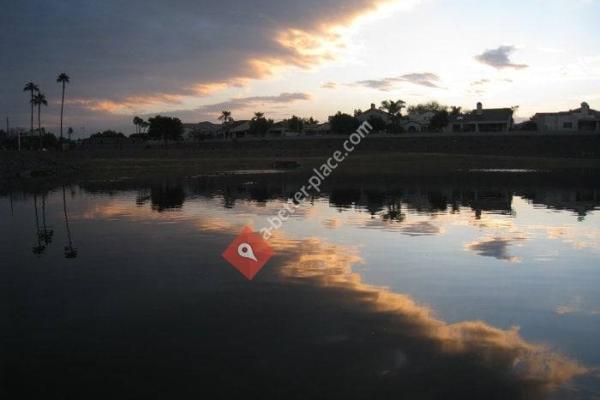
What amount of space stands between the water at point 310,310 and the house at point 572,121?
3759 inches

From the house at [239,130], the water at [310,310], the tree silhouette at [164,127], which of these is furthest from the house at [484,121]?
the water at [310,310]

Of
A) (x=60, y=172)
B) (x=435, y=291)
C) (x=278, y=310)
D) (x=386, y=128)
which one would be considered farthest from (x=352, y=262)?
(x=386, y=128)

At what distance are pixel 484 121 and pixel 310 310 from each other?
109m

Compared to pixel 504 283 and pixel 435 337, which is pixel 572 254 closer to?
pixel 504 283

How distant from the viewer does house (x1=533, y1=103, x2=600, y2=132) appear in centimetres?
10719

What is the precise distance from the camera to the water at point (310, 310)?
793 centimetres

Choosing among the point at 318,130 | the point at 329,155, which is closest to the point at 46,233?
the point at 329,155

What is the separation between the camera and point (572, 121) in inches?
4245

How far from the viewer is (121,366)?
8461mm

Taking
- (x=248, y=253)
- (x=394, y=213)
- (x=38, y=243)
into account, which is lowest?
(x=38, y=243)

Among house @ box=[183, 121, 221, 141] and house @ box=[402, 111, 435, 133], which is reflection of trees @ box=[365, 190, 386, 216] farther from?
house @ box=[183, 121, 221, 141]

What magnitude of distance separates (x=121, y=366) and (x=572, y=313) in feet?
28.2

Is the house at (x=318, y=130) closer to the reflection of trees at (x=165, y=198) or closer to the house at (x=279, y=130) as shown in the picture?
the house at (x=279, y=130)

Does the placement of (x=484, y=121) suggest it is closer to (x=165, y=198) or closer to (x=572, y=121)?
(x=572, y=121)
